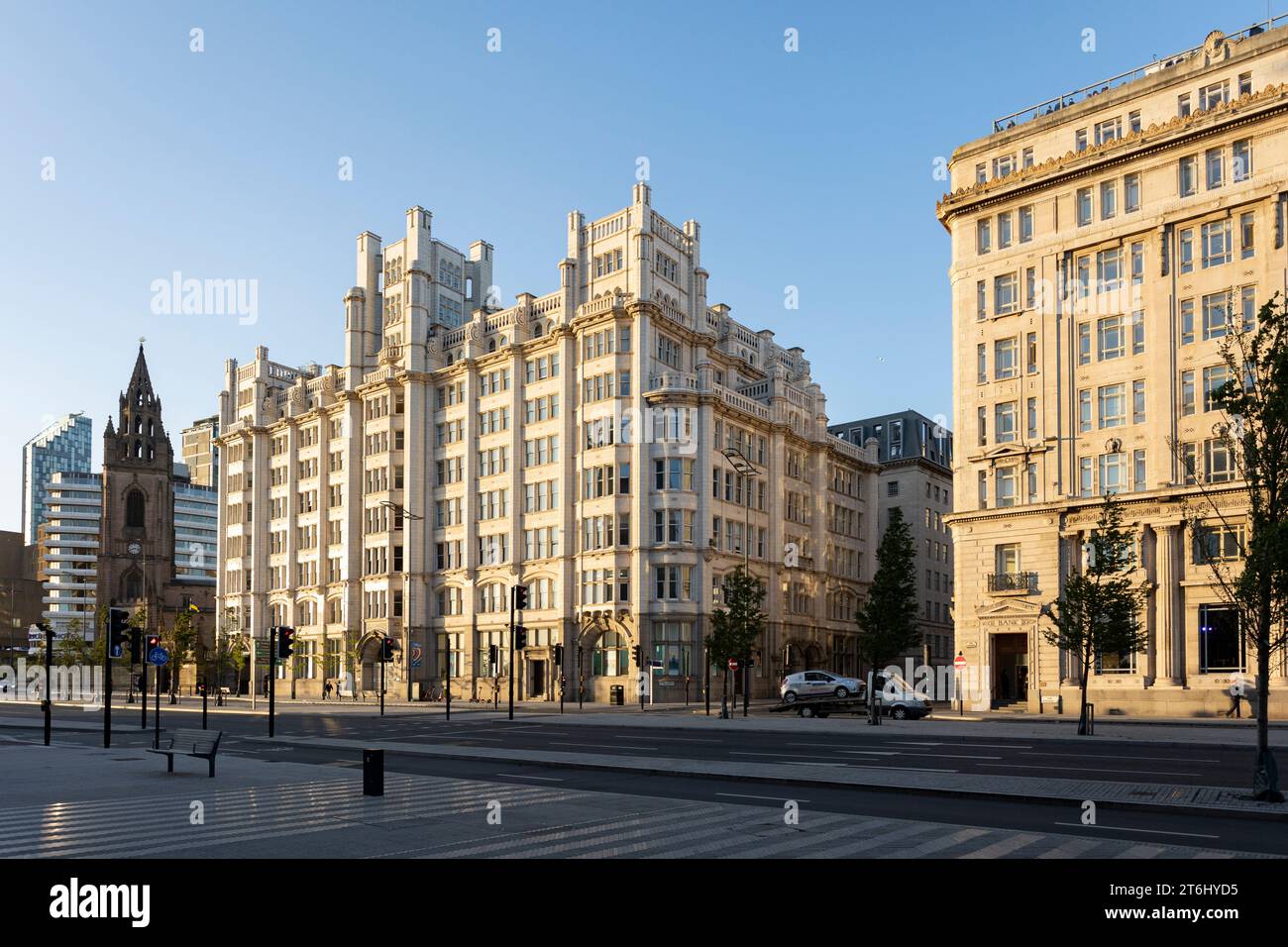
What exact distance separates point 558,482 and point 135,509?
9838cm

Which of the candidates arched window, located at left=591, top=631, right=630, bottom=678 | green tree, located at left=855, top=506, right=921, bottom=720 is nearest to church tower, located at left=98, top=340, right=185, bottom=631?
arched window, located at left=591, top=631, right=630, bottom=678

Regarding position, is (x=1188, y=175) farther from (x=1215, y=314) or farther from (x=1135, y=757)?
(x=1135, y=757)

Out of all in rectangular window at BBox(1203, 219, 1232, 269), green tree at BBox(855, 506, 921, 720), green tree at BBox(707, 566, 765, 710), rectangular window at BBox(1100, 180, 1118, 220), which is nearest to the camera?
rectangular window at BBox(1203, 219, 1232, 269)

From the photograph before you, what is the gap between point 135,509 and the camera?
15062 cm

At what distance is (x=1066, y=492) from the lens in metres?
54.8

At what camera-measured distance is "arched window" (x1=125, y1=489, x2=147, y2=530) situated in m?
150

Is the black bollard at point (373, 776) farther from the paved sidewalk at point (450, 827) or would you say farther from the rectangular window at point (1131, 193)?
the rectangular window at point (1131, 193)

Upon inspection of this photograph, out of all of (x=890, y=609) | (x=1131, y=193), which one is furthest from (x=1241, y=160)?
(x=890, y=609)

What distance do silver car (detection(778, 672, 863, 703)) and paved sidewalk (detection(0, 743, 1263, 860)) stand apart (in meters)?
36.1

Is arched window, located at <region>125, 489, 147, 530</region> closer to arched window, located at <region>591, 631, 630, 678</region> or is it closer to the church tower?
the church tower

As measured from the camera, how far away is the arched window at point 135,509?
150 m

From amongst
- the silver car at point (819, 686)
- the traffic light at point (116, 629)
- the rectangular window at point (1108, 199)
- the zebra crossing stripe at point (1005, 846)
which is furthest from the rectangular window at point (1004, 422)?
the zebra crossing stripe at point (1005, 846)

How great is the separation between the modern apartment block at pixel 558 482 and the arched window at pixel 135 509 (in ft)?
184
